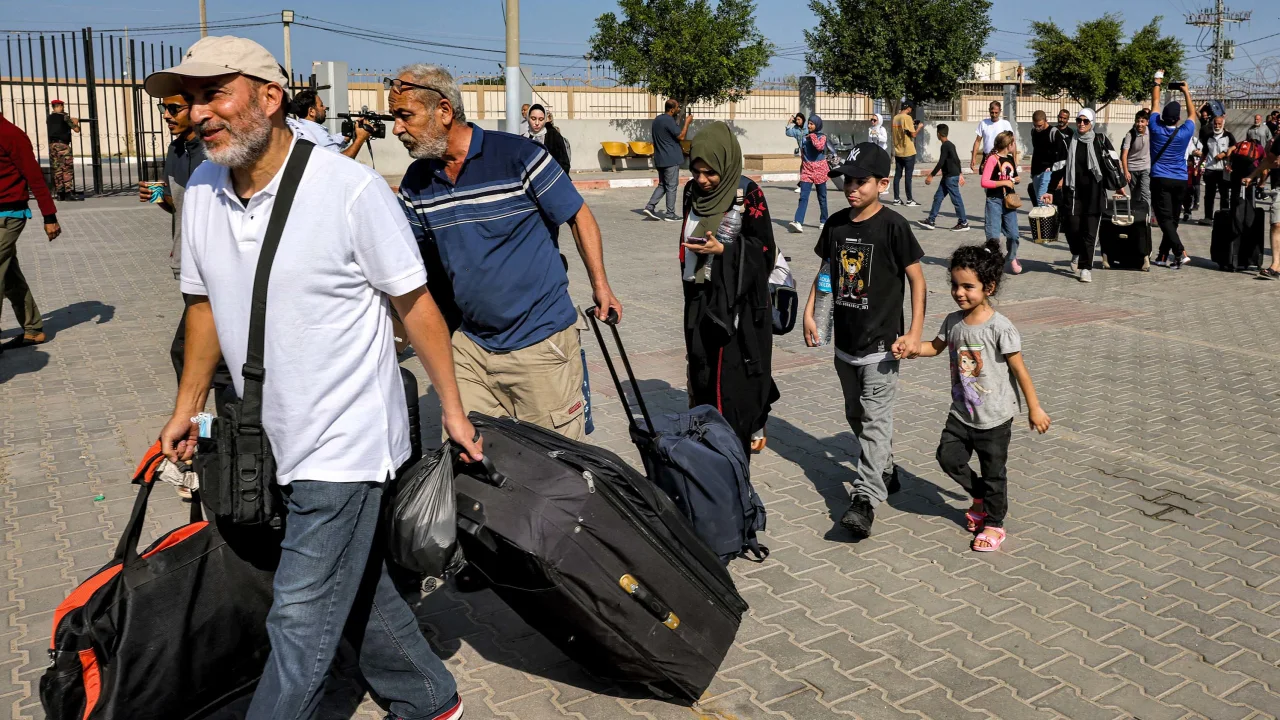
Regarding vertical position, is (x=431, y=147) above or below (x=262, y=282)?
above

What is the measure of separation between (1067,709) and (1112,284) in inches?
373

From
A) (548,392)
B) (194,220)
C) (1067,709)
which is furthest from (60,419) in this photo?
(1067,709)

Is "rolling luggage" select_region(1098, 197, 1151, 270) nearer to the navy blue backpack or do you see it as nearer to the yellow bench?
the navy blue backpack

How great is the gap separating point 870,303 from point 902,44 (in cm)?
2991

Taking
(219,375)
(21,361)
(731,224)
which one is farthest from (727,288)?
(21,361)

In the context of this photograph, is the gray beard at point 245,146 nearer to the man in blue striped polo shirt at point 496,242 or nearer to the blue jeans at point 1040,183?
the man in blue striped polo shirt at point 496,242

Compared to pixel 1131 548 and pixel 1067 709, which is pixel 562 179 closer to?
pixel 1067 709

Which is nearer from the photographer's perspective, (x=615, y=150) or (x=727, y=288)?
(x=727, y=288)

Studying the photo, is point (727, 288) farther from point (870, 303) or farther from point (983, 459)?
point (983, 459)

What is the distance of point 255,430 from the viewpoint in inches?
112

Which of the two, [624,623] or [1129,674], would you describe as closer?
[624,623]

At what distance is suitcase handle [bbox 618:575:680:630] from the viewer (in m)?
3.26

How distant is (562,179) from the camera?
14.0 ft

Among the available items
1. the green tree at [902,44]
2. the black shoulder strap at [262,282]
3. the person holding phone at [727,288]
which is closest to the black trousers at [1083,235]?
the person holding phone at [727,288]
